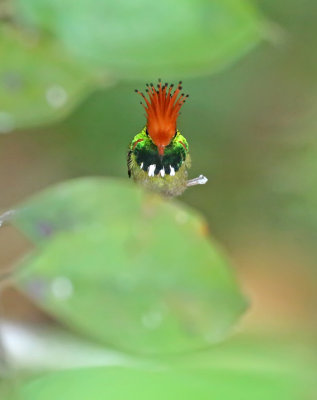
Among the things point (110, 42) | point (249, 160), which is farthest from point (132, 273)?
point (249, 160)

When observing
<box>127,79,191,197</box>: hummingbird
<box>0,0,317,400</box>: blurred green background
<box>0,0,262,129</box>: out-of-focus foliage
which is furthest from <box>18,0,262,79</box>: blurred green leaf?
<box>0,0,317,400</box>: blurred green background

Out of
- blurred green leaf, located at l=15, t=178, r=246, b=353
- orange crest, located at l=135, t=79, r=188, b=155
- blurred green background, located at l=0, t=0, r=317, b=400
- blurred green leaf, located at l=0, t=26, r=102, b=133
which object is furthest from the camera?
blurred green background, located at l=0, t=0, r=317, b=400

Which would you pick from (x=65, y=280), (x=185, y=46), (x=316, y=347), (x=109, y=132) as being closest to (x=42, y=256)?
(x=65, y=280)

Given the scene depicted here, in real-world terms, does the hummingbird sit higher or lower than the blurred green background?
lower

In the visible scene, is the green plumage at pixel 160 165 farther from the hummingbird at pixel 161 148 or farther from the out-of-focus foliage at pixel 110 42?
the out-of-focus foliage at pixel 110 42

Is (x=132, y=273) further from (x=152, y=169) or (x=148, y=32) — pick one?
(x=152, y=169)

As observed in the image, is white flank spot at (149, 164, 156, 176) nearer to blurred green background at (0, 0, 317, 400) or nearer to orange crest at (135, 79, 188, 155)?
orange crest at (135, 79, 188, 155)

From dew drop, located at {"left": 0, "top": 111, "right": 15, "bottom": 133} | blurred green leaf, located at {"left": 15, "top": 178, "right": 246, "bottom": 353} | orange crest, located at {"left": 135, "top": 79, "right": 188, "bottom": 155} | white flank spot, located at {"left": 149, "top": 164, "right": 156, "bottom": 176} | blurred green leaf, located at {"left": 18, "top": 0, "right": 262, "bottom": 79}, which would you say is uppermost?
white flank spot, located at {"left": 149, "top": 164, "right": 156, "bottom": 176}
